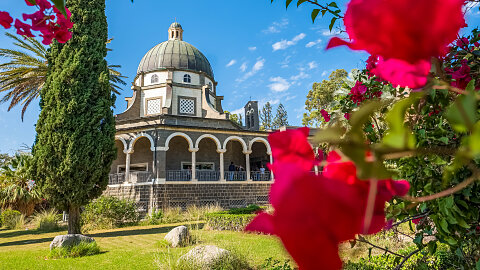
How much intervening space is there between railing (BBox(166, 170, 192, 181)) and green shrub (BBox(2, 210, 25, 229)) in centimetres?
712

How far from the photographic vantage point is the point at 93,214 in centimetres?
1322

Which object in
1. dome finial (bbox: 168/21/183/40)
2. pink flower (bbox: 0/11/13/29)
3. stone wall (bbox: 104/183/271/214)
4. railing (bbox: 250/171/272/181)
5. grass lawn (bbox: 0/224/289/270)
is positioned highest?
dome finial (bbox: 168/21/183/40)

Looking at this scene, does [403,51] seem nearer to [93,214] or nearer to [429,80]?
[429,80]

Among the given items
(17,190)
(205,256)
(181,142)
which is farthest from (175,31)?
(205,256)

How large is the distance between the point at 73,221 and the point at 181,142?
396 inches

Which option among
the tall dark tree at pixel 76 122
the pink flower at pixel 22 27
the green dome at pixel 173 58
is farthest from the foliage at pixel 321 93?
the pink flower at pixel 22 27

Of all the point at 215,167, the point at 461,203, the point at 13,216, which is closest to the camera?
the point at 461,203

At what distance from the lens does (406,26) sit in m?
0.27

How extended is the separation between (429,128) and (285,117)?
168ft

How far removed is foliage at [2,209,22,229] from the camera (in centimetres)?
1441

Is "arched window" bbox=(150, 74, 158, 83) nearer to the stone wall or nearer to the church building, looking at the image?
the church building

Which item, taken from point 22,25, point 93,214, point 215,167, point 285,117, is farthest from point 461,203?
point 285,117

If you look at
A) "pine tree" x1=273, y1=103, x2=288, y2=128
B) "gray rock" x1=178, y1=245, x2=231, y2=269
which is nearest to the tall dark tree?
"gray rock" x1=178, y1=245, x2=231, y2=269

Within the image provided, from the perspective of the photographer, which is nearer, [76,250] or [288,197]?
[288,197]
